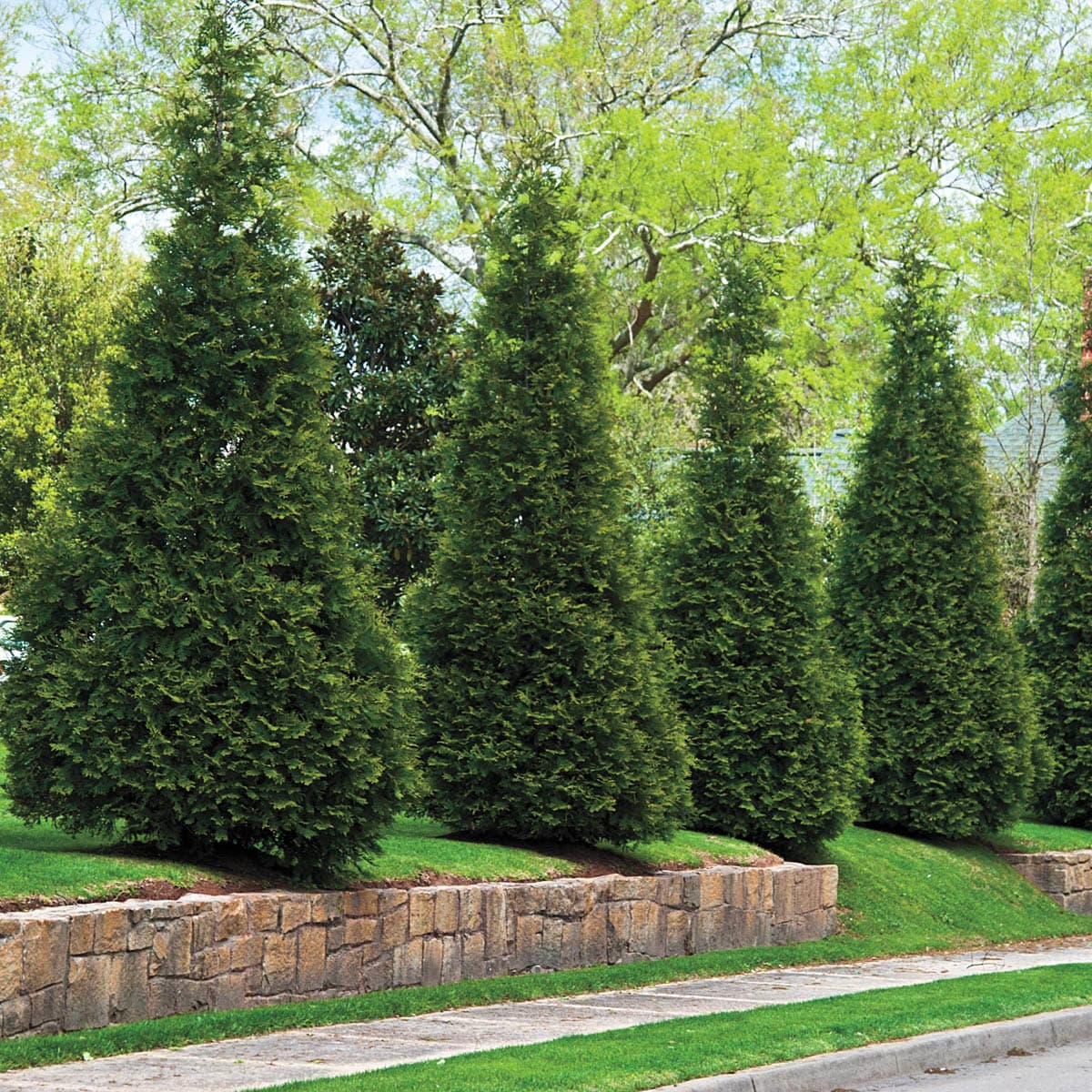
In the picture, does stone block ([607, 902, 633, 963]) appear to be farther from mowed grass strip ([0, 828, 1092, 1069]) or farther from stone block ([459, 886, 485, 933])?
stone block ([459, 886, 485, 933])

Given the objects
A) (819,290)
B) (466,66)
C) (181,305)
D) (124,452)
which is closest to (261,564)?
(124,452)

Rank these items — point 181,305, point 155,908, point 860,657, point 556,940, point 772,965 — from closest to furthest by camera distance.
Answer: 1. point 155,908
2. point 181,305
3. point 556,940
4. point 772,965
5. point 860,657

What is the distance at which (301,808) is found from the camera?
394 inches

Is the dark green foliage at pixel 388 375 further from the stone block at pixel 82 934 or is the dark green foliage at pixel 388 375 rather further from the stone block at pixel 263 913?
the stone block at pixel 82 934

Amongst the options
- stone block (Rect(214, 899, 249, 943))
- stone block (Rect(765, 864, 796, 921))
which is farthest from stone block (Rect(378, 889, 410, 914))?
stone block (Rect(765, 864, 796, 921))

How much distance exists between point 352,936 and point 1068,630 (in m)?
13.4

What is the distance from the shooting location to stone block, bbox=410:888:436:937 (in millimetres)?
10438

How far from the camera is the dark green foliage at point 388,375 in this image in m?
18.5

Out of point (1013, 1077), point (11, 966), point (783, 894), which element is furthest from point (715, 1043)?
point (783, 894)

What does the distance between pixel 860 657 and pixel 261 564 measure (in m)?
9.58

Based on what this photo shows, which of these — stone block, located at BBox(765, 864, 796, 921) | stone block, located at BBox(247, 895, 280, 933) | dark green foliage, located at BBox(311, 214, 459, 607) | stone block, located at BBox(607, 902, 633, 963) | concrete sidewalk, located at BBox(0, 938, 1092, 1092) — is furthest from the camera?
dark green foliage, located at BBox(311, 214, 459, 607)

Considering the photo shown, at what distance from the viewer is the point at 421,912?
10.5 meters

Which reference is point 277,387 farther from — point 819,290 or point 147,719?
point 819,290

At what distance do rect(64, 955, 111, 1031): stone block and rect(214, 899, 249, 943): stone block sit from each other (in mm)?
819
